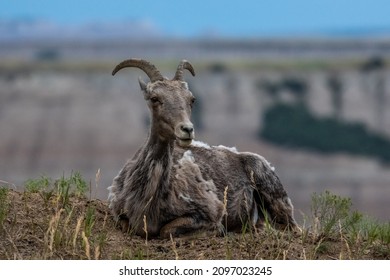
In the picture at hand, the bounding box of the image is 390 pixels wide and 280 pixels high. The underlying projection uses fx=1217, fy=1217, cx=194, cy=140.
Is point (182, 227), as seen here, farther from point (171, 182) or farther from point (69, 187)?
point (69, 187)

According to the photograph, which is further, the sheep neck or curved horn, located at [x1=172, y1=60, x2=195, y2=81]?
curved horn, located at [x1=172, y1=60, x2=195, y2=81]

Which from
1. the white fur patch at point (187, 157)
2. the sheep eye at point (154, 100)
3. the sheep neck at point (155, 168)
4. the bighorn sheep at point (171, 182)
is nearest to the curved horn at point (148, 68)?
the bighorn sheep at point (171, 182)

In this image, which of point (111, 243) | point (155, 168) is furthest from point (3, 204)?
point (155, 168)

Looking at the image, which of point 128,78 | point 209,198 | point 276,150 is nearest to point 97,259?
point 209,198

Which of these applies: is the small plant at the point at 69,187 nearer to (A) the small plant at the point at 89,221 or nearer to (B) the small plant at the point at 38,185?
(B) the small plant at the point at 38,185

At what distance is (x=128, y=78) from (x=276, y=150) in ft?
66.0

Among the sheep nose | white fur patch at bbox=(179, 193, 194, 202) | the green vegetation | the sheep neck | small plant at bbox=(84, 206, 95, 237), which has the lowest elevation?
the green vegetation

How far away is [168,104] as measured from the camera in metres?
15.2

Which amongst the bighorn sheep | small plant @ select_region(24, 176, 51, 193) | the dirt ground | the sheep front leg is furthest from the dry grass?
small plant @ select_region(24, 176, 51, 193)

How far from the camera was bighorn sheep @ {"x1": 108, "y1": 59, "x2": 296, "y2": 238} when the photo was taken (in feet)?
50.3

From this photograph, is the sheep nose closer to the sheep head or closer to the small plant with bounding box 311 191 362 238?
the sheep head

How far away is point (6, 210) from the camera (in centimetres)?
1484

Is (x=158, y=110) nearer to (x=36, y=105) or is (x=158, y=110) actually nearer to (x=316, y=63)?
(x=36, y=105)

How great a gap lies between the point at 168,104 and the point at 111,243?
1930mm
